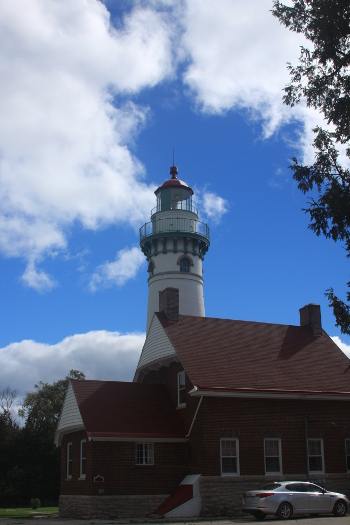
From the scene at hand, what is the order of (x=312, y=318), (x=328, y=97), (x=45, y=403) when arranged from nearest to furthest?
1. (x=328, y=97)
2. (x=312, y=318)
3. (x=45, y=403)

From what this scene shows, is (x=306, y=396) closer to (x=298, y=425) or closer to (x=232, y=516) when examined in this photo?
(x=298, y=425)

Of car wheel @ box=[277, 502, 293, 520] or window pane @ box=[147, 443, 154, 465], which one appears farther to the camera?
window pane @ box=[147, 443, 154, 465]

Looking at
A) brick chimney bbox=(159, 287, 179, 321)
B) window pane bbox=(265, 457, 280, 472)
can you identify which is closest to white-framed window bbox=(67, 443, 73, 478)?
brick chimney bbox=(159, 287, 179, 321)

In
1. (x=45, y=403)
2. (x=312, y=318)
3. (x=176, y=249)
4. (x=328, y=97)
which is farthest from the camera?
(x=45, y=403)

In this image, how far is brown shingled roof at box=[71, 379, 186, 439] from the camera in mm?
24328

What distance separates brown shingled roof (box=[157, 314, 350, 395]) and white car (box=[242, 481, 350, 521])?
14.3 feet

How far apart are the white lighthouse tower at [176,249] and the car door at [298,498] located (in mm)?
17220

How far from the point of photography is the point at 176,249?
3906 centimetres

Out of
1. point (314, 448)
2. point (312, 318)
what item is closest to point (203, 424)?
point (314, 448)

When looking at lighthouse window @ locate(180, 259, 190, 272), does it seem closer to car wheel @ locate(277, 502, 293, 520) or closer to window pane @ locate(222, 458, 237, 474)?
window pane @ locate(222, 458, 237, 474)

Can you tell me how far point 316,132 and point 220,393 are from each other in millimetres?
10442

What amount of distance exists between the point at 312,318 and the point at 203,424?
10148 millimetres

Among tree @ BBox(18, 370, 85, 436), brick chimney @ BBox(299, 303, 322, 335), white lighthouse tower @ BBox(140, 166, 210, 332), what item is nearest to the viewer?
brick chimney @ BBox(299, 303, 322, 335)

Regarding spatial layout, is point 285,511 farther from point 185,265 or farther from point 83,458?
point 185,265
